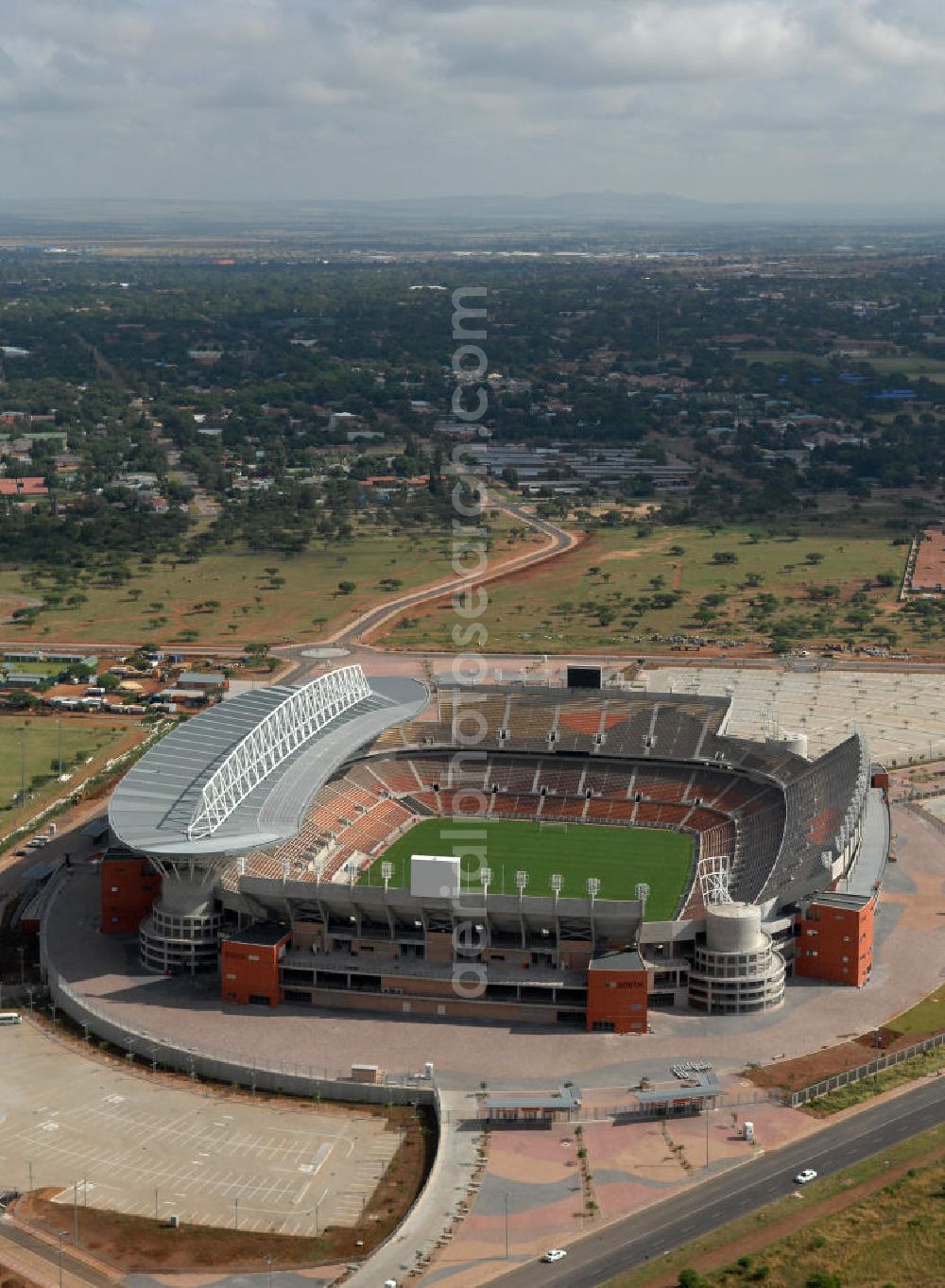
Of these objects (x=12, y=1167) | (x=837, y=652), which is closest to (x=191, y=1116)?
(x=12, y=1167)

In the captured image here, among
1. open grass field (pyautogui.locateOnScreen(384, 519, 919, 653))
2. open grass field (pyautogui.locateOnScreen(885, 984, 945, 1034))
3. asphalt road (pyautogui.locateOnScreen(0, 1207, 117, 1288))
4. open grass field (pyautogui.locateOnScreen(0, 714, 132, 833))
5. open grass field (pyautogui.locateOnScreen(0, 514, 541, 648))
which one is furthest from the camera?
open grass field (pyautogui.locateOnScreen(0, 514, 541, 648))

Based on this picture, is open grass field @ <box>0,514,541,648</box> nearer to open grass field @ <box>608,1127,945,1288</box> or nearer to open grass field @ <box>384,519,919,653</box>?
open grass field @ <box>384,519,919,653</box>

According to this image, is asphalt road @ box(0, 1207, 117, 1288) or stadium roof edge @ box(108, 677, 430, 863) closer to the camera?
asphalt road @ box(0, 1207, 117, 1288)

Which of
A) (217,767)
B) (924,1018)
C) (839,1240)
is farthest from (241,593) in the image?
(839,1240)

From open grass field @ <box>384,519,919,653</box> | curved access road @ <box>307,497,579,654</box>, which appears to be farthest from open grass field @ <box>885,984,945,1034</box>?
curved access road @ <box>307,497,579,654</box>

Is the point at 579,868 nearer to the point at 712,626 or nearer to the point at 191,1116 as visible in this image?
the point at 191,1116

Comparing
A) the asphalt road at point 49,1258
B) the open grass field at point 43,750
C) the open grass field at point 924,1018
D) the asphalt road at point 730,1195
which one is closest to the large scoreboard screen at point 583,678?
the open grass field at point 43,750

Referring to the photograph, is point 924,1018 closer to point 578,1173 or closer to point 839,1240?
point 839,1240

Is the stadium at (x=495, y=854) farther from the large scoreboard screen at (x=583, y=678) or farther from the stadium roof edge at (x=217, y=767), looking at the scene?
the large scoreboard screen at (x=583, y=678)
